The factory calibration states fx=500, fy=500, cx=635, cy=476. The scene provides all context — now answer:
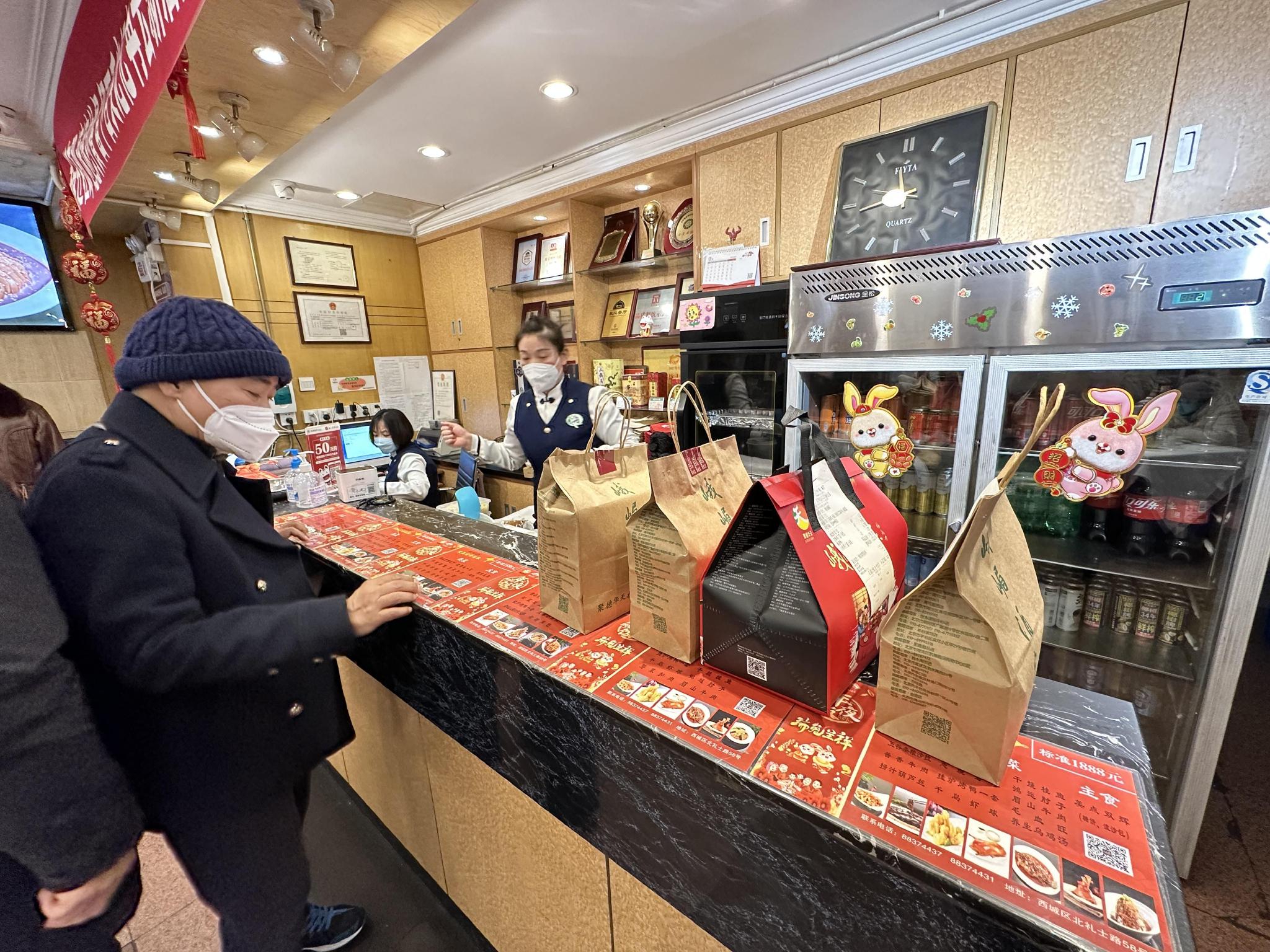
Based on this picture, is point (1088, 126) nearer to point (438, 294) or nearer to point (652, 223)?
point (652, 223)

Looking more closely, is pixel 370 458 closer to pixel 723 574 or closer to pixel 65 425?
pixel 65 425

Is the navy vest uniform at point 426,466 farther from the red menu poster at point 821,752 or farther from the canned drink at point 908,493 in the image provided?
the red menu poster at point 821,752

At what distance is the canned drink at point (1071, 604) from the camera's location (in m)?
1.78

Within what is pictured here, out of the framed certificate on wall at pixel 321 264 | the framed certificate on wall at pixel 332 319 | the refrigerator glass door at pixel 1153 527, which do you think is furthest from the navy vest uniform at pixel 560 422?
the framed certificate on wall at pixel 321 264

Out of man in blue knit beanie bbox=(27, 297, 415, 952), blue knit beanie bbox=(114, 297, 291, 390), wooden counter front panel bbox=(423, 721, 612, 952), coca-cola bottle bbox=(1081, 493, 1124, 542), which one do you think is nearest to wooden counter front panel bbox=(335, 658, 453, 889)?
wooden counter front panel bbox=(423, 721, 612, 952)

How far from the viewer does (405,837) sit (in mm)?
1573

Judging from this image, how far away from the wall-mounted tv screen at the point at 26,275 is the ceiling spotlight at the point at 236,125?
224 centimetres

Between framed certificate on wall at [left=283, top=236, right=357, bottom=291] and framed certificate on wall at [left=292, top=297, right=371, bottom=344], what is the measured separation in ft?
0.32

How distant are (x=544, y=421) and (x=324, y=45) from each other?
1454 mm

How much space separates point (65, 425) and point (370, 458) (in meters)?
2.18

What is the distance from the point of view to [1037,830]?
531mm

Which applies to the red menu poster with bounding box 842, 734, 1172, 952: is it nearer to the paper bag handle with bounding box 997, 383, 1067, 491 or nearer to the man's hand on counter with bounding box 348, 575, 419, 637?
the paper bag handle with bounding box 997, 383, 1067, 491

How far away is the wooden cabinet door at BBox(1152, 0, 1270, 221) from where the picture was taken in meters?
1.50

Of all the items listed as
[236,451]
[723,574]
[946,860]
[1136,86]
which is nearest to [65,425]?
[236,451]
